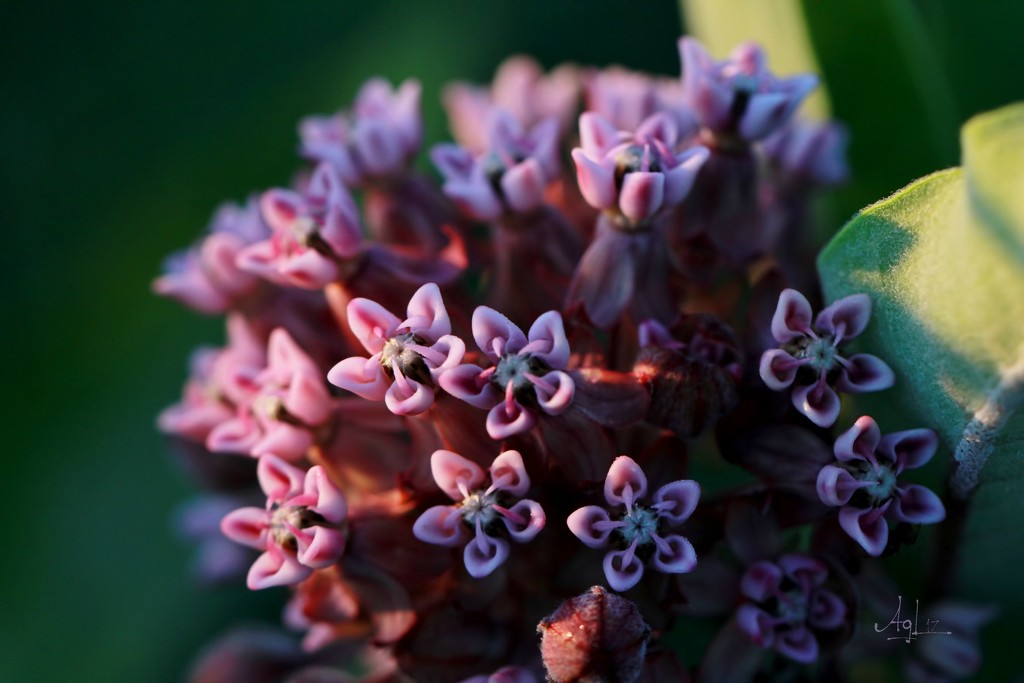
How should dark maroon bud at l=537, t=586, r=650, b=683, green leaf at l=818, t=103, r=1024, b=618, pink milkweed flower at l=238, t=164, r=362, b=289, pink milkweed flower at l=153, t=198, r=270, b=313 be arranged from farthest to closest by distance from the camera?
pink milkweed flower at l=153, t=198, r=270, b=313
pink milkweed flower at l=238, t=164, r=362, b=289
dark maroon bud at l=537, t=586, r=650, b=683
green leaf at l=818, t=103, r=1024, b=618

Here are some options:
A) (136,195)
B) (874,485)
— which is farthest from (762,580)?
(136,195)

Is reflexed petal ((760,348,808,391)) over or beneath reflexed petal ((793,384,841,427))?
over

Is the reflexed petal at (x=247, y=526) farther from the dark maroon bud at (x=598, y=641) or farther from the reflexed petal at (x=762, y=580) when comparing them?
the reflexed petal at (x=762, y=580)

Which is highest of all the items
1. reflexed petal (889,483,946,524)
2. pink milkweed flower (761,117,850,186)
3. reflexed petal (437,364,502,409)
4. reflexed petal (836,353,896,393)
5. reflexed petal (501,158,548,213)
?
reflexed petal (501,158,548,213)

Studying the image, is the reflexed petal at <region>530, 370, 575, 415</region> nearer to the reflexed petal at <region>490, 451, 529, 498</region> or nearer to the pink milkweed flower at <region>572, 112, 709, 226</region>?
the reflexed petal at <region>490, 451, 529, 498</region>

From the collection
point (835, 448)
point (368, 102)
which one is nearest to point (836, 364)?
point (835, 448)

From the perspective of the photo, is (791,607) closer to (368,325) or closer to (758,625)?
(758,625)

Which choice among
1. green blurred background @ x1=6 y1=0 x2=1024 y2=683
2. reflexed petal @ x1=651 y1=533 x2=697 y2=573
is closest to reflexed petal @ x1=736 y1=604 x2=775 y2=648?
reflexed petal @ x1=651 y1=533 x2=697 y2=573
